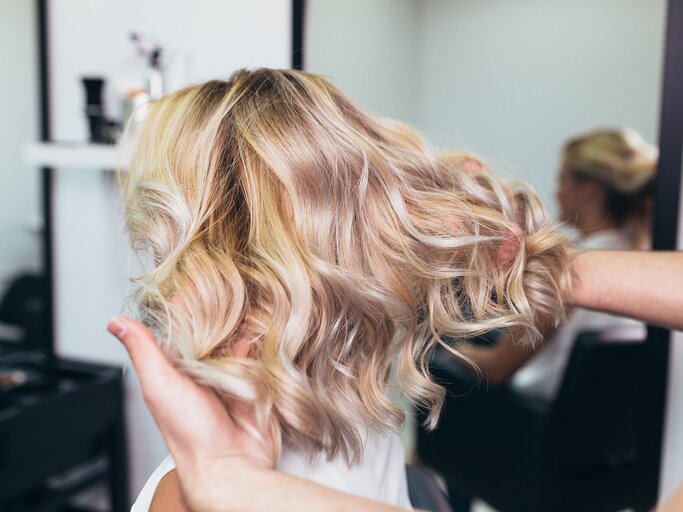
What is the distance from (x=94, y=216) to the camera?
1849 mm

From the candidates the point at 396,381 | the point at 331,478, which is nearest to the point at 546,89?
the point at 396,381

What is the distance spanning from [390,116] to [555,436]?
87 centimetres

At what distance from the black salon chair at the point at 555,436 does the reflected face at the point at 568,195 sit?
0.95ft

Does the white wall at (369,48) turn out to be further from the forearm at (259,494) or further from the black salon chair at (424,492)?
the forearm at (259,494)

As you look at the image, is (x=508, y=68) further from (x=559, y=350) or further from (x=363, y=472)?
(x=363, y=472)

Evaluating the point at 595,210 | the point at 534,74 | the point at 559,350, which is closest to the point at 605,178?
the point at 595,210

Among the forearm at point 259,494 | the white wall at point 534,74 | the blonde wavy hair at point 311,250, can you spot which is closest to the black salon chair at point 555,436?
the white wall at point 534,74

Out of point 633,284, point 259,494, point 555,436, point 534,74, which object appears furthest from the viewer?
point 555,436

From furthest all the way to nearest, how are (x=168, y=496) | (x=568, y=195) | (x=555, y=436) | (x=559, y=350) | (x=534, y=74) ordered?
1. (x=559, y=350)
2. (x=555, y=436)
3. (x=568, y=195)
4. (x=534, y=74)
5. (x=168, y=496)

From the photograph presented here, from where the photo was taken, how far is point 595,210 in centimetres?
161

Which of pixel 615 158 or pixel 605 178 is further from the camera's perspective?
pixel 605 178

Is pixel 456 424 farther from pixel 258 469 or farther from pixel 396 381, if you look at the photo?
pixel 258 469

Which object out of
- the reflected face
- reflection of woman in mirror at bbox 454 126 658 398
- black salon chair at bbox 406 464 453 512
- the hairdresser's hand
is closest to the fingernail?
the hairdresser's hand

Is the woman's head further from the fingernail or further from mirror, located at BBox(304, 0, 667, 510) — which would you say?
the fingernail
